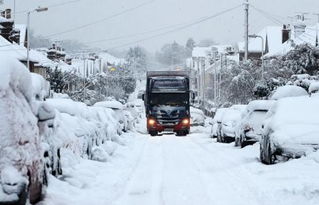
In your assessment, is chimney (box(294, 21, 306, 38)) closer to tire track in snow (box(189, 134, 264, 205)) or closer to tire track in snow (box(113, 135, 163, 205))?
tire track in snow (box(189, 134, 264, 205))

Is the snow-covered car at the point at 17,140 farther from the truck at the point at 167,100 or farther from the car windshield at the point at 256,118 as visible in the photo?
the truck at the point at 167,100

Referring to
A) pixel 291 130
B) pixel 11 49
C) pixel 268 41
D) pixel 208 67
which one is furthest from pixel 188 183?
pixel 208 67

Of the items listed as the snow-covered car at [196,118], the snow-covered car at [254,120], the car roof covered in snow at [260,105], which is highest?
the car roof covered in snow at [260,105]

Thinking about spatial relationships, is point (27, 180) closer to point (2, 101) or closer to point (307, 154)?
point (2, 101)

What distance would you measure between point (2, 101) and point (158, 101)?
2894 centimetres

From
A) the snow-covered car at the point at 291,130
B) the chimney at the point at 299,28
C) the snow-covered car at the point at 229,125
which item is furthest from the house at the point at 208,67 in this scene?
the snow-covered car at the point at 291,130

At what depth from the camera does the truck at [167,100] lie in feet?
119

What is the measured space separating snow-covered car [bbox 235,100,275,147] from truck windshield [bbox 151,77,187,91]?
14810mm

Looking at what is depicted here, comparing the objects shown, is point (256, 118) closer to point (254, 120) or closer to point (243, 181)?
point (254, 120)

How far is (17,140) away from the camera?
7.69 metres

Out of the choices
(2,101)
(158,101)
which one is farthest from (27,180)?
(158,101)

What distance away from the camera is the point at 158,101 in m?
36.5

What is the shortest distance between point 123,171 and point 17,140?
25.6ft

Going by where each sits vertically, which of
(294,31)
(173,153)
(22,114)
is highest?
(294,31)
